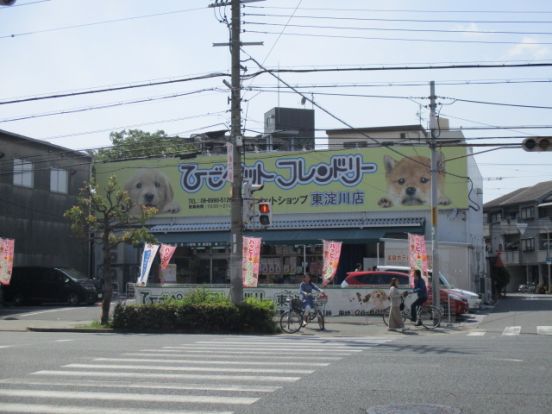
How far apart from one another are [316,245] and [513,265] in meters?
36.2

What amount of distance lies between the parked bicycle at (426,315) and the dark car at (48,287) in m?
16.8

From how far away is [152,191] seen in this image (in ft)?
126

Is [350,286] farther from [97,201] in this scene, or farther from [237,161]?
[97,201]

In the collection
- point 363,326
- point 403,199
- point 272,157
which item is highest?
point 272,157

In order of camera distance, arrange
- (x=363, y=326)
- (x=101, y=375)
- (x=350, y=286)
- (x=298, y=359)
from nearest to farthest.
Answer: (x=101, y=375) → (x=298, y=359) → (x=363, y=326) → (x=350, y=286)

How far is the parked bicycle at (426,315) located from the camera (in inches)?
835

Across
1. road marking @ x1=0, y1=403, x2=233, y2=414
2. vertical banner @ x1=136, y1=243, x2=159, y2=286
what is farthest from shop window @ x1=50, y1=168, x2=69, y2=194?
road marking @ x1=0, y1=403, x2=233, y2=414

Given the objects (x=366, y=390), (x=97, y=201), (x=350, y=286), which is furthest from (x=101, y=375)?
(x=350, y=286)

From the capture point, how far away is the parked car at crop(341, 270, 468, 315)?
79.7 ft

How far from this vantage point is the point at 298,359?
12.2m

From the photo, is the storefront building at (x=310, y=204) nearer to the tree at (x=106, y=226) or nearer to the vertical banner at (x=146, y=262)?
the vertical banner at (x=146, y=262)

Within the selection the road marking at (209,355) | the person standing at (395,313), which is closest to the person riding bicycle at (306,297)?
the person standing at (395,313)

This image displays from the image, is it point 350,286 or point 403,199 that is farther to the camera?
point 403,199

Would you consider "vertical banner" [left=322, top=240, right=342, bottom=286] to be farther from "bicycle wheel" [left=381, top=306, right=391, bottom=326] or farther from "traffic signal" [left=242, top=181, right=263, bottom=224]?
"traffic signal" [left=242, top=181, right=263, bottom=224]
